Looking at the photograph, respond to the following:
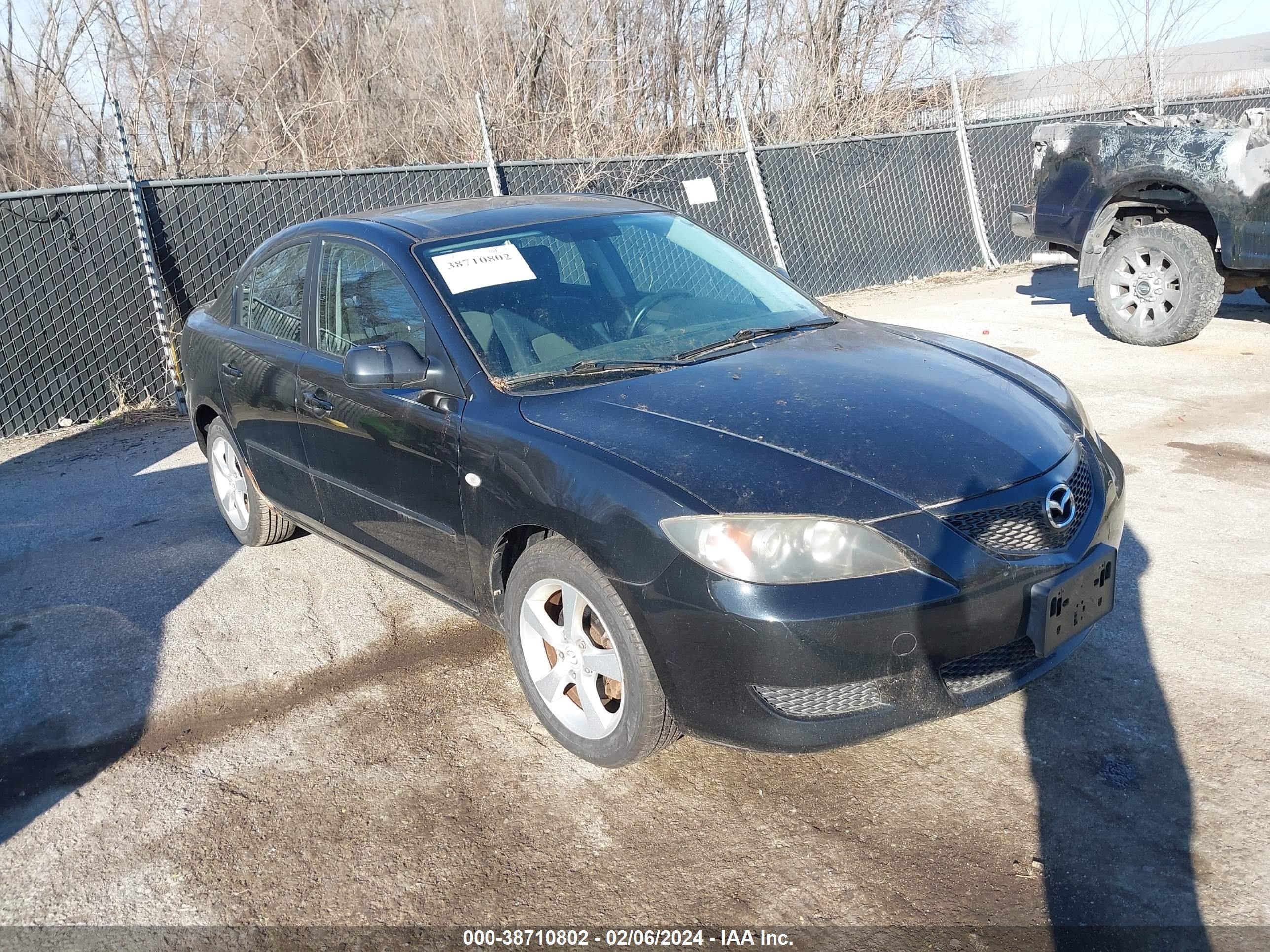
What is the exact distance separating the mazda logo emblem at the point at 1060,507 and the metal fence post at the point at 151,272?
7.50 m

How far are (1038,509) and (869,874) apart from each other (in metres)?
1.09

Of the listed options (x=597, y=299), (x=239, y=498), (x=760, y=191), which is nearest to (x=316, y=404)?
(x=597, y=299)

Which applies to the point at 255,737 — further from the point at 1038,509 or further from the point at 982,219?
the point at 982,219

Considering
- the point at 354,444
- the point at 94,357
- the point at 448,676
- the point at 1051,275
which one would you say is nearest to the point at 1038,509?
the point at 448,676

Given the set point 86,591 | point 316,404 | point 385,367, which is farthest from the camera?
point 86,591

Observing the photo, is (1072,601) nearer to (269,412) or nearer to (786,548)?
(786,548)

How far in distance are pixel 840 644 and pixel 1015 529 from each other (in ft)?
2.05

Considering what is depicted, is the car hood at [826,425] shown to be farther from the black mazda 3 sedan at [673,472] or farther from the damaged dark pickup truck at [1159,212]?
the damaged dark pickup truck at [1159,212]

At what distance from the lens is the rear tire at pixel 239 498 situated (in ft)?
17.5

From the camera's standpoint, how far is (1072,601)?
299cm

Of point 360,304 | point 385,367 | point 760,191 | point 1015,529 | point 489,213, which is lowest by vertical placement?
point 1015,529

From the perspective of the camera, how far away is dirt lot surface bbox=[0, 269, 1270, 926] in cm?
272

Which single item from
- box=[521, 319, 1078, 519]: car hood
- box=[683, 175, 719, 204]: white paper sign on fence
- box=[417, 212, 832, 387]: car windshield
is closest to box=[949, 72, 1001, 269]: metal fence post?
box=[683, 175, 719, 204]: white paper sign on fence

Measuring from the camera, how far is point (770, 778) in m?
3.23
